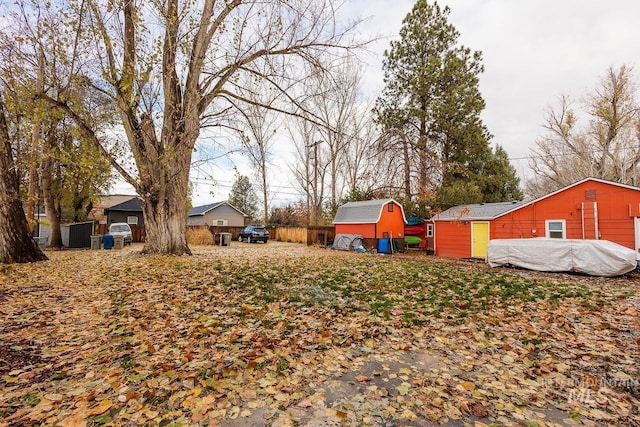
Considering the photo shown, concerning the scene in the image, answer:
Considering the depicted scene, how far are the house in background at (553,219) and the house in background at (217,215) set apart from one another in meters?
27.0

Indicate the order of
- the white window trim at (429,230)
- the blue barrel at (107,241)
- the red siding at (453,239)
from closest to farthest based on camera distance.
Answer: the blue barrel at (107,241) < the red siding at (453,239) < the white window trim at (429,230)

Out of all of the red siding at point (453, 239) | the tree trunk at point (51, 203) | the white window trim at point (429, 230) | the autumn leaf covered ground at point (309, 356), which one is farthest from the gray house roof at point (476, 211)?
the tree trunk at point (51, 203)

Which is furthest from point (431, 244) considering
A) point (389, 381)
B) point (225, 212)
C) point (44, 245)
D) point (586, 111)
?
point (225, 212)

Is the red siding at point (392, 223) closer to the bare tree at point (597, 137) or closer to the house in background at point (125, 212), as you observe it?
the bare tree at point (597, 137)

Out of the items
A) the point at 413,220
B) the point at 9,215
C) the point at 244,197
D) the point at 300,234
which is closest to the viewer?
the point at 9,215

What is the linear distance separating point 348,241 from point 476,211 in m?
7.81

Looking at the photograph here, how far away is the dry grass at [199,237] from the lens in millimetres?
23422

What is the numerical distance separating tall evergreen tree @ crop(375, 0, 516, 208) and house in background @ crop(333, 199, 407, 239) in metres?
1.69

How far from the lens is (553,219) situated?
582 inches

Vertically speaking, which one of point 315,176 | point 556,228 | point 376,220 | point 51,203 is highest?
point 315,176

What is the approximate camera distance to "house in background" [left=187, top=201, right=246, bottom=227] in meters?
37.4

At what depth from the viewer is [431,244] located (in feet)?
67.1

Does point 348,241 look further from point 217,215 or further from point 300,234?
point 217,215

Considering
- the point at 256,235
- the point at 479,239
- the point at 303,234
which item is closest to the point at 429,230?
the point at 479,239
